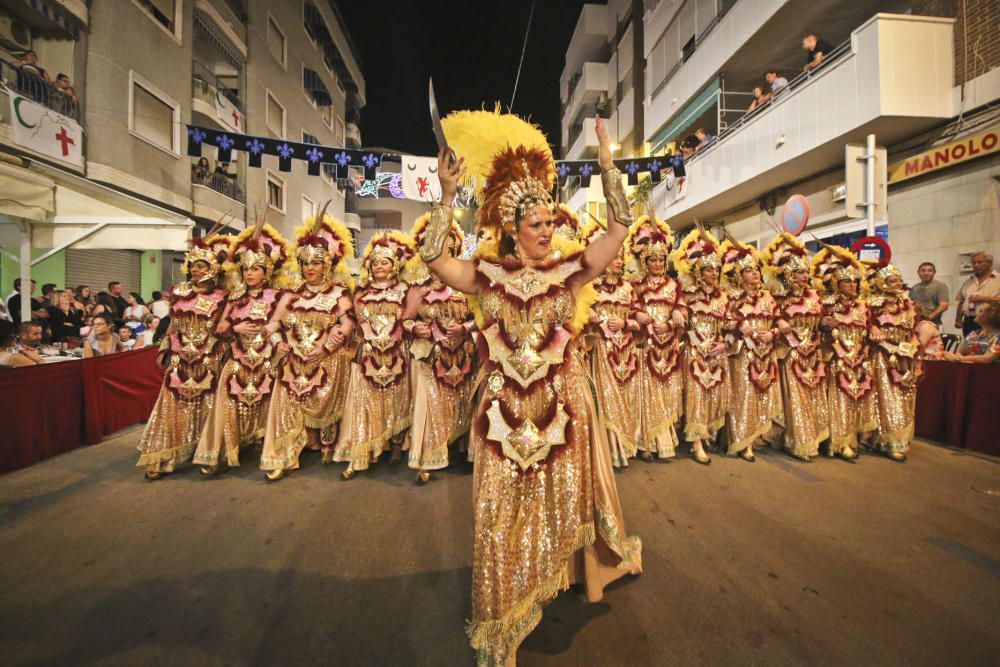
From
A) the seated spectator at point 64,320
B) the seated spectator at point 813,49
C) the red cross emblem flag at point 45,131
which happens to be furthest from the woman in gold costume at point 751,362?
the red cross emblem flag at point 45,131

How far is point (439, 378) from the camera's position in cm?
→ 449

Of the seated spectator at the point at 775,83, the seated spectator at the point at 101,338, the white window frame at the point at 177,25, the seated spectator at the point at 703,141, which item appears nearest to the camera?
the seated spectator at the point at 101,338

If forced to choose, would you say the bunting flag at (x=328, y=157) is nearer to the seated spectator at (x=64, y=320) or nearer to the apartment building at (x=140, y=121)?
the apartment building at (x=140, y=121)

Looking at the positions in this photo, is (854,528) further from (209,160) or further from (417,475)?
(209,160)

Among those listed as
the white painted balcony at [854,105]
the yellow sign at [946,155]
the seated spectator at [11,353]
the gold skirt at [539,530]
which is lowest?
the gold skirt at [539,530]

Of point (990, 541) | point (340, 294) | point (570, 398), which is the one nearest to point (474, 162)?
point (570, 398)

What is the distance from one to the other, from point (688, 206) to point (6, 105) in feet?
54.4

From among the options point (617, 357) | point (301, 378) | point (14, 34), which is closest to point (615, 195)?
point (617, 357)

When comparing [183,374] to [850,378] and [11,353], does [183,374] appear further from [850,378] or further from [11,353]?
[850,378]

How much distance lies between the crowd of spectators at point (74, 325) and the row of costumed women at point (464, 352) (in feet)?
5.78

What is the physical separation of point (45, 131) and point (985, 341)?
1636 cm

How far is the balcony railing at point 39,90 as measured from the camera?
27.5 ft

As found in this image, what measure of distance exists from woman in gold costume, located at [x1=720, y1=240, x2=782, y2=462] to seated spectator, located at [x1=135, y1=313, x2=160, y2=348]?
1023 cm

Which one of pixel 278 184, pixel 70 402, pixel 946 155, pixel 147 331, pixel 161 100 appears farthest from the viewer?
pixel 278 184
